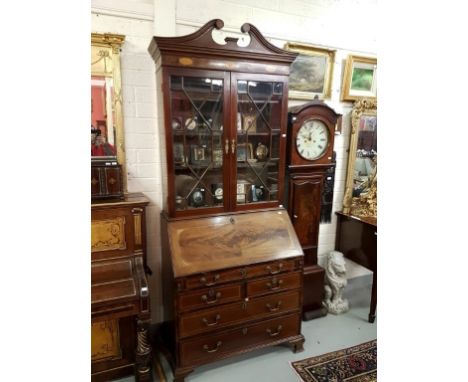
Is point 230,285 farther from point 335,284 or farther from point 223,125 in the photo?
point 335,284

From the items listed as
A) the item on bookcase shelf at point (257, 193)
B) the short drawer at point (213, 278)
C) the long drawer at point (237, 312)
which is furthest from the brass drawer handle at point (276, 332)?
the item on bookcase shelf at point (257, 193)

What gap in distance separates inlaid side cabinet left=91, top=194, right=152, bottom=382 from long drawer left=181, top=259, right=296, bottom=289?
0.99 ft

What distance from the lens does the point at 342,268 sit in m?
2.67

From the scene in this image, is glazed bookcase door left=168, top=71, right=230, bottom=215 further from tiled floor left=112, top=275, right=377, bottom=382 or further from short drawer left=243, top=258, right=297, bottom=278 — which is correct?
tiled floor left=112, top=275, right=377, bottom=382

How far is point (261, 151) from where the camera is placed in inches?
86.3

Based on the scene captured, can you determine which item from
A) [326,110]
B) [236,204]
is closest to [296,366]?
[236,204]

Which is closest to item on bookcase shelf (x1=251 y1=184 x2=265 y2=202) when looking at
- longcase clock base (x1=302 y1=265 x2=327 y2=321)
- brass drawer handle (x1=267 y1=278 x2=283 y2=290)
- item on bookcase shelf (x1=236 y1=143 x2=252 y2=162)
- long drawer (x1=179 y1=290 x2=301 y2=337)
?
item on bookcase shelf (x1=236 y1=143 x2=252 y2=162)

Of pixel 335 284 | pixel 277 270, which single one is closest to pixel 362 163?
pixel 335 284

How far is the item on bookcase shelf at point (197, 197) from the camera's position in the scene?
2.02m

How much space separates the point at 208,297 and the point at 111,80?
1.55 metres
